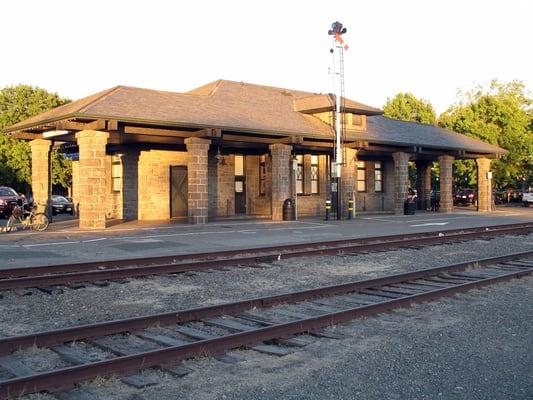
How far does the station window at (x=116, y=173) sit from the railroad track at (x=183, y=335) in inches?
798

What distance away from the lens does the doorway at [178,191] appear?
28.5 m

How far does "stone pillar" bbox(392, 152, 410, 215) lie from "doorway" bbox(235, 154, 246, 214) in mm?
8575

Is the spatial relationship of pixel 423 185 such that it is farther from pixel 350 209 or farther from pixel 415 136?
pixel 350 209

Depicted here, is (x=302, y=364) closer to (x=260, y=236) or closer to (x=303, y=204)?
(x=260, y=236)

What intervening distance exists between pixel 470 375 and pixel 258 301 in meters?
3.42

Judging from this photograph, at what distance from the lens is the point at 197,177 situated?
2345 cm

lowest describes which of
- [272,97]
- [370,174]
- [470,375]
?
[470,375]

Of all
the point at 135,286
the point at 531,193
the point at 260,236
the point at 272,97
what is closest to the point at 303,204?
the point at 272,97

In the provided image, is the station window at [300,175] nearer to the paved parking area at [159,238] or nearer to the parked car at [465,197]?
the paved parking area at [159,238]

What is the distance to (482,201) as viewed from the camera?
38.5 metres

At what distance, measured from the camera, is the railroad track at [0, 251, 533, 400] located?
5.22 metres

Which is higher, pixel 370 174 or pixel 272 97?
pixel 272 97

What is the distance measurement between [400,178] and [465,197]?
21.0m

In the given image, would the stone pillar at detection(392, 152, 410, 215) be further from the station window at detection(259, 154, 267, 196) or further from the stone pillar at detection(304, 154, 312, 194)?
the station window at detection(259, 154, 267, 196)
